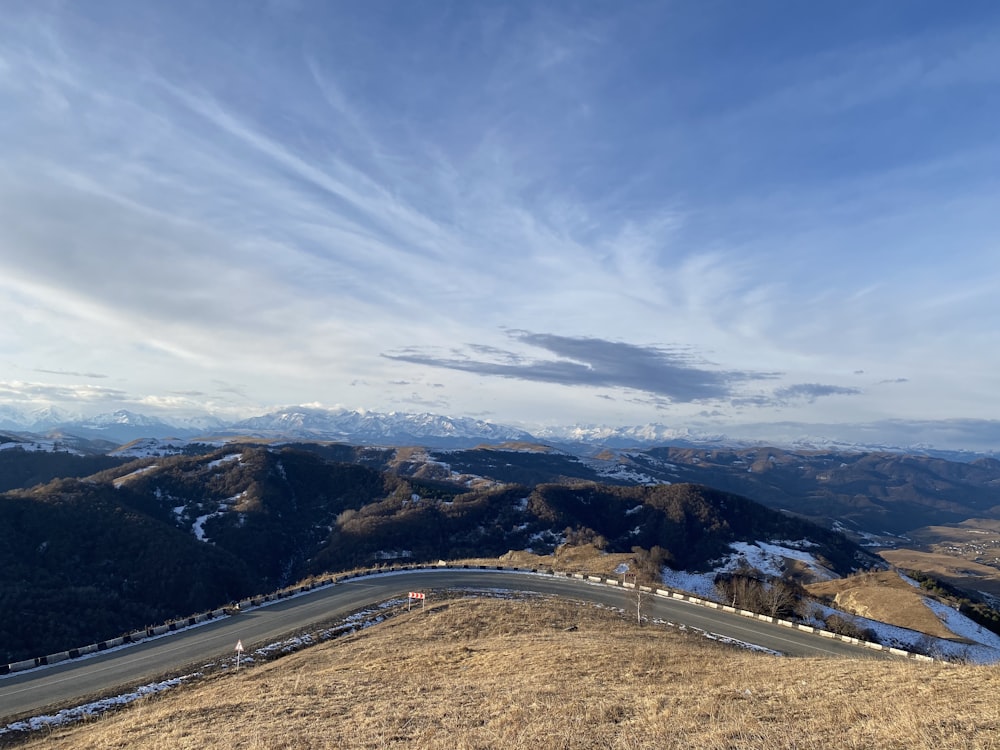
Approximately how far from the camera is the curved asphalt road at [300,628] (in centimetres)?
2828

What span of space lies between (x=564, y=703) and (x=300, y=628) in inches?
1140


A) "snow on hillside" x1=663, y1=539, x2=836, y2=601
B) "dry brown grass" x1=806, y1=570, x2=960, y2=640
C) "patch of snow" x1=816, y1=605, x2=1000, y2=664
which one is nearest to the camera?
"patch of snow" x1=816, y1=605, x2=1000, y2=664

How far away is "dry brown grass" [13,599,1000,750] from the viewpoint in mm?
13625

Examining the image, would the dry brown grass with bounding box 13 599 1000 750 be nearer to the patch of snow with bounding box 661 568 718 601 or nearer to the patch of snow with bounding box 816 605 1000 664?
the patch of snow with bounding box 816 605 1000 664

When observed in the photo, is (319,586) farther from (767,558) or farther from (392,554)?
(767,558)

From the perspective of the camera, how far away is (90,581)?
329ft

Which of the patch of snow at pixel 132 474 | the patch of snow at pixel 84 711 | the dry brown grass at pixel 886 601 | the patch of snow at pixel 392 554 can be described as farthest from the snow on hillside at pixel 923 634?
the patch of snow at pixel 132 474

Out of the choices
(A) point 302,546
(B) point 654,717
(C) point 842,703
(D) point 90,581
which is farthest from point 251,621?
(A) point 302,546

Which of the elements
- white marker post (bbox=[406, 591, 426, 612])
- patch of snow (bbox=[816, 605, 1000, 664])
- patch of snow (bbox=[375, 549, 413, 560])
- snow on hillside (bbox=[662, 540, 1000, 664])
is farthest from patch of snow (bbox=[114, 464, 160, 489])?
patch of snow (bbox=[816, 605, 1000, 664])

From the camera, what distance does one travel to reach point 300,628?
130 ft

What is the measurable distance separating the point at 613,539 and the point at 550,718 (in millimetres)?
182622

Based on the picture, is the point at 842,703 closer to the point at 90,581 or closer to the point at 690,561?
the point at 90,581

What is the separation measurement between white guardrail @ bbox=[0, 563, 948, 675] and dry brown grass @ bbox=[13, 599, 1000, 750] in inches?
468

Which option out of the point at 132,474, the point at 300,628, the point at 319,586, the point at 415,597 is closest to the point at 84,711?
the point at 300,628
